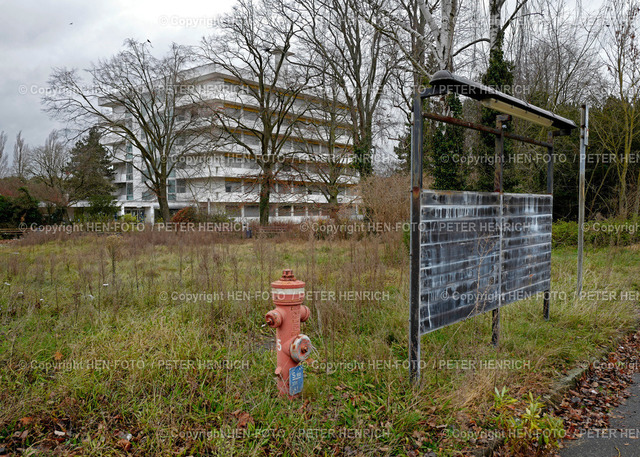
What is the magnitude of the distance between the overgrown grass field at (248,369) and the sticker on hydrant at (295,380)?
0.13 meters

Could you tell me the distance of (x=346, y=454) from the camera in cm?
297

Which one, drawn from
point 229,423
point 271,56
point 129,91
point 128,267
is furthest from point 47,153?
point 229,423

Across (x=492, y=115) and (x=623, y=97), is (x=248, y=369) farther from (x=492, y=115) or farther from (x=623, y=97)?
(x=623, y=97)

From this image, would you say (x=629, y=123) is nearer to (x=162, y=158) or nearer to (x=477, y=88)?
(x=477, y=88)

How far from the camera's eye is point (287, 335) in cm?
362

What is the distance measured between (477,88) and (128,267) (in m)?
8.94

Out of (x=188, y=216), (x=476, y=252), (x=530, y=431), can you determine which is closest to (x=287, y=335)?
(x=530, y=431)

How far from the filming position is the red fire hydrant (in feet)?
11.8

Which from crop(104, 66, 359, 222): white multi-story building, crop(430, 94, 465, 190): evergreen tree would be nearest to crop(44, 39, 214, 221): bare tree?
crop(104, 66, 359, 222): white multi-story building

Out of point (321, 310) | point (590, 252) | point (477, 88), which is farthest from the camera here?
point (590, 252)

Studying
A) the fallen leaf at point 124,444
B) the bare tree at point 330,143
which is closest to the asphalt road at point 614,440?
the fallen leaf at point 124,444

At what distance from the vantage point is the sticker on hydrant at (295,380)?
11.8ft

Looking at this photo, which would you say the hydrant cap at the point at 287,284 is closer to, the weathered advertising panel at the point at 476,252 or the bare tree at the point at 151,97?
the weathered advertising panel at the point at 476,252

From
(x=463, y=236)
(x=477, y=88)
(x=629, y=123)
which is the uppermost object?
(x=629, y=123)
